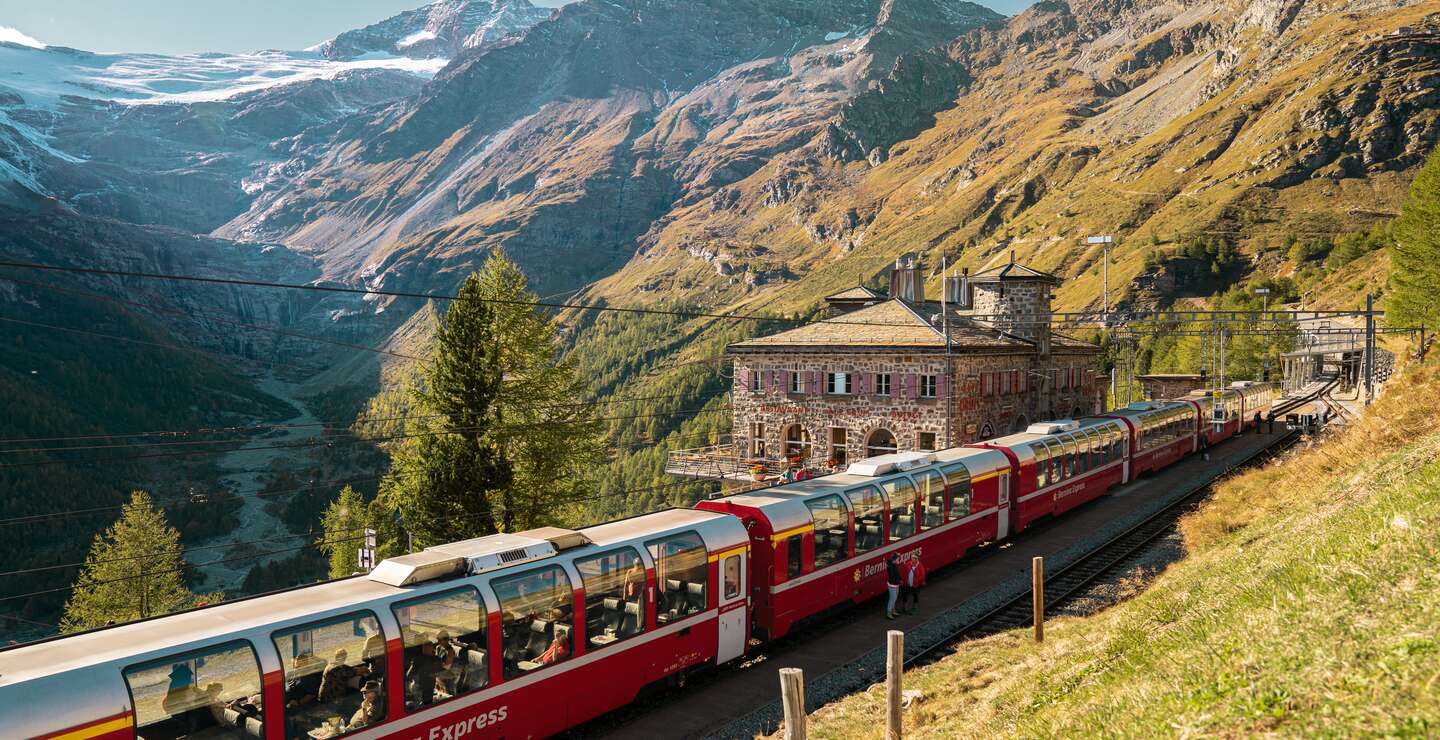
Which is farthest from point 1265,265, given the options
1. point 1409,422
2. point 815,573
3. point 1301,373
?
point 815,573

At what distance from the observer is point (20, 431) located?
5679 inches

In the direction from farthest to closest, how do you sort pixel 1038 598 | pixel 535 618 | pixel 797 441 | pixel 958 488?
pixel 797 441
pixel 958 488
pixel 1038 598
pixel 535 618

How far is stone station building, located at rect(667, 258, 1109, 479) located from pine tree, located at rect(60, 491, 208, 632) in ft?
102

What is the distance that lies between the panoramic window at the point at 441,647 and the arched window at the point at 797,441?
3709 centimetres

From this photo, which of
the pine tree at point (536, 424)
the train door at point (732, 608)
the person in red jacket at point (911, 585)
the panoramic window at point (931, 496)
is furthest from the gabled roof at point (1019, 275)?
the train door at point (732, 608)

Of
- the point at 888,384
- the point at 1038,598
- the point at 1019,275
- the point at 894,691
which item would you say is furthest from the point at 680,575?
the point at 1019,275

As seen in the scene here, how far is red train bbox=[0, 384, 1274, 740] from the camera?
10298 millimetres

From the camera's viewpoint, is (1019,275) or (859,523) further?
(1019,275)

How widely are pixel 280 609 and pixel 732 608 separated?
9039 millimetres

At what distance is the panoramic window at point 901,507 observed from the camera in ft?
77.5

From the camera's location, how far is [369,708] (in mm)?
12062

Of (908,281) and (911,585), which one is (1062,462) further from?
(908,281)

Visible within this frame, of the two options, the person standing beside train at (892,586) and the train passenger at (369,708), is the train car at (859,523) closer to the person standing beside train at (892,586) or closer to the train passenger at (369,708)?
the person standing beside train at (892,586)

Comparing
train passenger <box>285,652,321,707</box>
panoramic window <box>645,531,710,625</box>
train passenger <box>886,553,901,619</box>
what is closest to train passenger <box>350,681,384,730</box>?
train passenger <box>285,652,321,707</box>
